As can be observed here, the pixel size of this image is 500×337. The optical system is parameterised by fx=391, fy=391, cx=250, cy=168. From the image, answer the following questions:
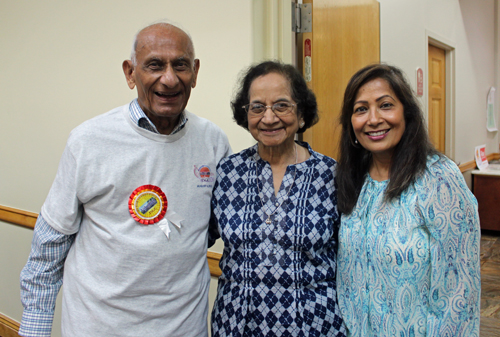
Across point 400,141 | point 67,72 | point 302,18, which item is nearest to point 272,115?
point 400,141

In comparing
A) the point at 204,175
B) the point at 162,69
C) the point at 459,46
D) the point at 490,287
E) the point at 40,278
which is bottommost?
the point at 490,287

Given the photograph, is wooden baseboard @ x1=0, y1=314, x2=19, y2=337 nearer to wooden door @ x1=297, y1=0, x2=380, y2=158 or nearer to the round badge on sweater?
the round badge on sweater

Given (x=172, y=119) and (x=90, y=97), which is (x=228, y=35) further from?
(x=90, y=97)

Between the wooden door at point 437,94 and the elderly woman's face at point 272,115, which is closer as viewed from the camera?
the elderly woman's face at point 272,115

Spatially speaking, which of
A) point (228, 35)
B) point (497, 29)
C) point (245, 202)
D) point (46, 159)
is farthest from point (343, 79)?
point (497, 29)

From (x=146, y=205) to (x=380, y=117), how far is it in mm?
772

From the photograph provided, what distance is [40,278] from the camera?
51.5 inches

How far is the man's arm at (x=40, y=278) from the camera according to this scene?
129 cm

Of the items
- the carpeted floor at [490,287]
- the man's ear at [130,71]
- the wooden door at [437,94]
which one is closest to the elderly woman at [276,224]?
the man's ear at [130,71]

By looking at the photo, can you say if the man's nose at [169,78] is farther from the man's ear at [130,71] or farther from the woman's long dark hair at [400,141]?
the woman's long dark hair at [400,141]

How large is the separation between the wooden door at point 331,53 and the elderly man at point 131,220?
90cm

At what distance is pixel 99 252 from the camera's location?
124cm

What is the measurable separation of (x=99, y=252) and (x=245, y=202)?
0.50 metres

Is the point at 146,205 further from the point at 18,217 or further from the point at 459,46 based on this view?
the point at 459,46
